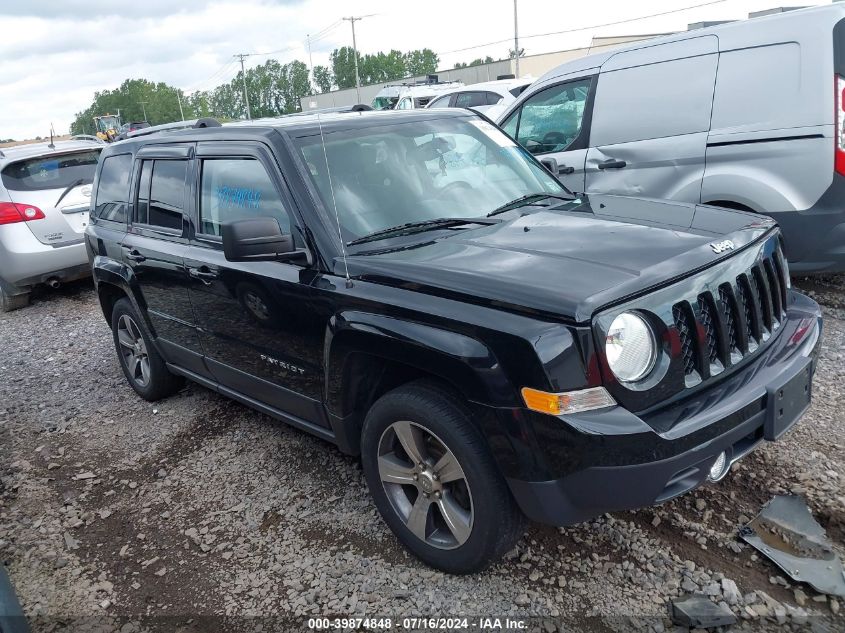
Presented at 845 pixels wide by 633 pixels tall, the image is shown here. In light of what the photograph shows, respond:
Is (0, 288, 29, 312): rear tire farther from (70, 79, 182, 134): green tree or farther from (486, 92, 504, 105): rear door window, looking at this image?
(70, 79, 182, 134): green tree

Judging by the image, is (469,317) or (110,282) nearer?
(469,317)

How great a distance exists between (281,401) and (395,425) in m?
1.01

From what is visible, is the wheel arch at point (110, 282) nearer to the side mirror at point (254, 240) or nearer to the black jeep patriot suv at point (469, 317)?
the black jeep patriot suv at point (469, 317)

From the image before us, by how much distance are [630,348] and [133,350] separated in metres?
4.05

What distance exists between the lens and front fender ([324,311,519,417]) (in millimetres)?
2445

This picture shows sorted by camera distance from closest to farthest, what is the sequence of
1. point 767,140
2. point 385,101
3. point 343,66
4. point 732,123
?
point 767,140, point 732,123, point 385,101, point 343,66

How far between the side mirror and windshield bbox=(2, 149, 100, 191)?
605 cm

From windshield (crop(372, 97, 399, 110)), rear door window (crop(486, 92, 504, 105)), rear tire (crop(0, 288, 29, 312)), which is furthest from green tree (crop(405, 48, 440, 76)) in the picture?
rear tire (crop(0, 288, 29, 312))

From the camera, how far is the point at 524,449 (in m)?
2.42

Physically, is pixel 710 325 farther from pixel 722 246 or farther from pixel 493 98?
pixel 493 98

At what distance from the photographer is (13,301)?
28.5 feet

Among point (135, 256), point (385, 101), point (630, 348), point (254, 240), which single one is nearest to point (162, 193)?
point (135, 256)

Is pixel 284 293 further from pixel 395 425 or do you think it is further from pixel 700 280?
pixel 700 280

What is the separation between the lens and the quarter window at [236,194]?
344 cm
